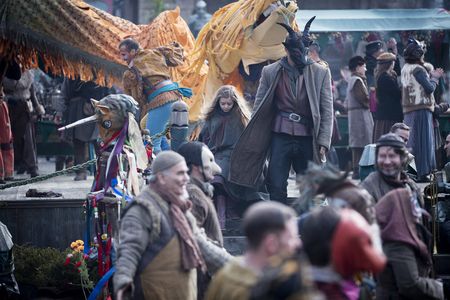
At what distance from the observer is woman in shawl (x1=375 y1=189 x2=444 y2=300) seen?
369 inches

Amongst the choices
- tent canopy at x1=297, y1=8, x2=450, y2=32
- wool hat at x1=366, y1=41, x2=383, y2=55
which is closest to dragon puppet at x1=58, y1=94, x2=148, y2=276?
wool hat at x1=366, y1=41, x2=383, y2=55

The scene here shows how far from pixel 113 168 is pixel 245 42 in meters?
4.40

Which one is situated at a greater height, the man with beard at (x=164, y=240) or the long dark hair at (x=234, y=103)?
the long dark hair at (x=234, y=103)

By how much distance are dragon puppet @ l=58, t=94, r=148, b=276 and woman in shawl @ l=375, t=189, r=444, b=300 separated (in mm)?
2533

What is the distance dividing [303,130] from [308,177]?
4.24m

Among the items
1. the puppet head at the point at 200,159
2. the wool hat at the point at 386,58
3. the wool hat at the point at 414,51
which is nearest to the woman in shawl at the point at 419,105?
the wool hat at the point at 414,51

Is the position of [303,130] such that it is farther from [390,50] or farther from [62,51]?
[390,50]

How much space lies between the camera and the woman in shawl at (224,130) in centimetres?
1333

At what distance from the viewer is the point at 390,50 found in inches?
728

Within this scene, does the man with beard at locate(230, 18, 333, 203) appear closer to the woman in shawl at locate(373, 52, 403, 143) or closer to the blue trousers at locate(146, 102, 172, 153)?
the blue trousers at locate(146, 102, 172, 153)

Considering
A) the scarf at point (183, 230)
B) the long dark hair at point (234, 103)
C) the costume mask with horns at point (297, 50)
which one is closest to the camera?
the scarf at point (183, 230)

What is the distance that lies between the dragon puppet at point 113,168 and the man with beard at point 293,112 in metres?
1.85

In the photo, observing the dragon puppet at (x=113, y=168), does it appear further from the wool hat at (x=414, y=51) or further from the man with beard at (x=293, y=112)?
the wool hat at (x=414, y=51)

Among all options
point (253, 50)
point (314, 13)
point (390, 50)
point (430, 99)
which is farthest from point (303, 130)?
point (314, 13)
